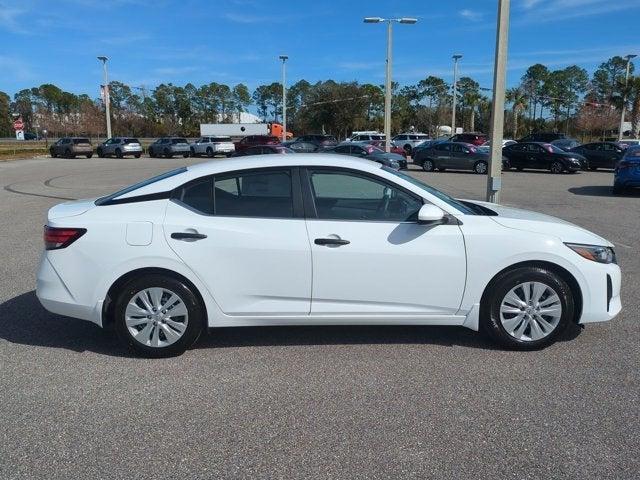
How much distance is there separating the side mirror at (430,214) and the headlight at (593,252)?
3.53 feet

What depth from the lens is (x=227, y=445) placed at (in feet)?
10.4

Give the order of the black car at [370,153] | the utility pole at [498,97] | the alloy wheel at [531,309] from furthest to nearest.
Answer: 1. the black car at [370,153]
2. the utility pole at [498,97]
3. the alloy wheel at [531,309]

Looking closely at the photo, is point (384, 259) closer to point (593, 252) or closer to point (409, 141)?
point (593, 252)

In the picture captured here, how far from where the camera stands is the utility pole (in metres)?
10.0

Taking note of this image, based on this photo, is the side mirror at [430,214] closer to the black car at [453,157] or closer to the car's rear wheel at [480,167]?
the black car at [453,157]

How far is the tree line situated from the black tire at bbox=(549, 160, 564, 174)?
96.3 ft

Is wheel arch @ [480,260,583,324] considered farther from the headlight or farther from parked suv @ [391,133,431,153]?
parked suv @ [391,133,431,153]

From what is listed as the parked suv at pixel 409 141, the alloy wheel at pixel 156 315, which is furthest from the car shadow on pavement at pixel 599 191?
the parked suv at pixel 409 141

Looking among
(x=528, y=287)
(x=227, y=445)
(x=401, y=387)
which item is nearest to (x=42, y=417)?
(x=227, y=445)

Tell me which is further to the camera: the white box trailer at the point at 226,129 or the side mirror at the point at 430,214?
the white box trailer at the point at 226,129

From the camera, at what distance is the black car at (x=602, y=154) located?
27.8 meters

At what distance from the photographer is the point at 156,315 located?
14.2 feet

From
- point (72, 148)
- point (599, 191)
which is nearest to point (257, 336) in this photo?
point (599, 191)

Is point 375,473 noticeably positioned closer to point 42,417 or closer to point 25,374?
point 42,417
